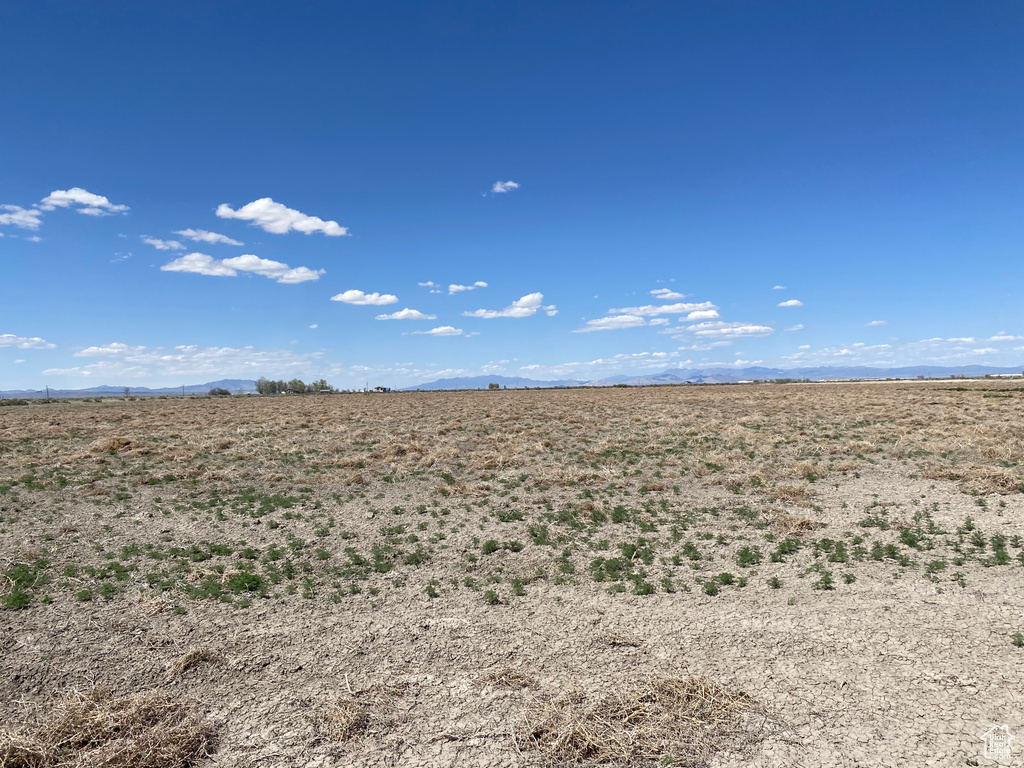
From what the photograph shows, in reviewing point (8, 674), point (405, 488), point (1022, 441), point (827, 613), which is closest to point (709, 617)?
point (827, 613)

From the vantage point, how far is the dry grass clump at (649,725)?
5.88 metres

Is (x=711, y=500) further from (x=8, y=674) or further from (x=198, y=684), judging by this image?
(x=8, y=674)

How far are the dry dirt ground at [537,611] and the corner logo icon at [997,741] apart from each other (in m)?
0.09

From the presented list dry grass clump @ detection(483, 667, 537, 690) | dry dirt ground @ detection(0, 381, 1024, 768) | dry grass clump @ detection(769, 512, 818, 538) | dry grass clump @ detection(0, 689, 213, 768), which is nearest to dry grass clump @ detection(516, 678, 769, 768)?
dry dirt ground @ detection(0, 381, 1024, 768)

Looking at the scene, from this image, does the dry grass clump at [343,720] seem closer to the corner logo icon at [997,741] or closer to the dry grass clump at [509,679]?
the dry grass clump at [509,679]

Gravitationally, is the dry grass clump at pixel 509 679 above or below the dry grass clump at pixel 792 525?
below

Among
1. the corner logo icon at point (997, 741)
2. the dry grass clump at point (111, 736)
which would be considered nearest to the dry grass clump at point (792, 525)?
the corner logo icon at point (997, 741)

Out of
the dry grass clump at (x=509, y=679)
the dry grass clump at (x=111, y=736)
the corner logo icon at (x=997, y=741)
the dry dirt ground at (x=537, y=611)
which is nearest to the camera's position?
the corner logo icon at (x=997, y=741)

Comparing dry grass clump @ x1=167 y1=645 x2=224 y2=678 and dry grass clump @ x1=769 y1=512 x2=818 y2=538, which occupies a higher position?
dry grass clump @ x1=769 y1=512 x2=818 y2=538

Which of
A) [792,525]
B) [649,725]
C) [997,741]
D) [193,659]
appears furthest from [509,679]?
[792,525]

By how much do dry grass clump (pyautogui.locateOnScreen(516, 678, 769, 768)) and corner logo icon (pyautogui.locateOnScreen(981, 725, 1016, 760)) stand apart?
2210 millimetres

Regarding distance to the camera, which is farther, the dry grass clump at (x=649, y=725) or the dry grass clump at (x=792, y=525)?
the dry grass clump at (x=792, y=525)

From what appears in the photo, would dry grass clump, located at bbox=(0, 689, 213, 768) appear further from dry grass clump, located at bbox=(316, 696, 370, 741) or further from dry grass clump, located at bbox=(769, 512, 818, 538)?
dry grass clump, located at bbox=(769, 512, 818, 538)

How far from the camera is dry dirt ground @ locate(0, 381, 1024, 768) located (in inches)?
246
